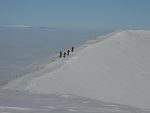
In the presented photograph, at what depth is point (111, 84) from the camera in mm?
25781

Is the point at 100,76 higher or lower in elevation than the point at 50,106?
higher

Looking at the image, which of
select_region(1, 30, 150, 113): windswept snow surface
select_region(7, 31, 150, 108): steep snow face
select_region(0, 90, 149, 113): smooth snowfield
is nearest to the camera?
select_region(0, 90, 149, 113): smooth snowfield

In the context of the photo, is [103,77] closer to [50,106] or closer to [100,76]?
[100,76]

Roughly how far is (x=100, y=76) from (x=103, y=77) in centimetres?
25

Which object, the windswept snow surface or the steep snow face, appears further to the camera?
the steep snow face

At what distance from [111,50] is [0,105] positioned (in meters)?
24.3

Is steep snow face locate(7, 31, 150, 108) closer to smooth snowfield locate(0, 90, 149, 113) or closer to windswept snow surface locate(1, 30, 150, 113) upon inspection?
windswept snow surface locate(1, 30, 150, 113)

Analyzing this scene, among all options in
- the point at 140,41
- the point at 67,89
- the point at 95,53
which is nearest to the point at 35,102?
the point at 67,89

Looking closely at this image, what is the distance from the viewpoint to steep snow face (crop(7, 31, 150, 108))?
22.5 m

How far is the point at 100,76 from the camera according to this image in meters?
26.5

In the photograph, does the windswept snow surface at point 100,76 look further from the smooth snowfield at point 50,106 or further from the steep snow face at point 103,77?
the smooth snowfield at point 50,106

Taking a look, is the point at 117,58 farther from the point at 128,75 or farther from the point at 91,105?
the point at 91,105

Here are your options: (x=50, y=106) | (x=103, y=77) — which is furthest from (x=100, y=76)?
(x=50, y=106)

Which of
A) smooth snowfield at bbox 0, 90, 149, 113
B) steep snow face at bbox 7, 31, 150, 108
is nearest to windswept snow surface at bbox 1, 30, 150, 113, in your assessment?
steep snow face at bbox 7, 31, 150, 108
